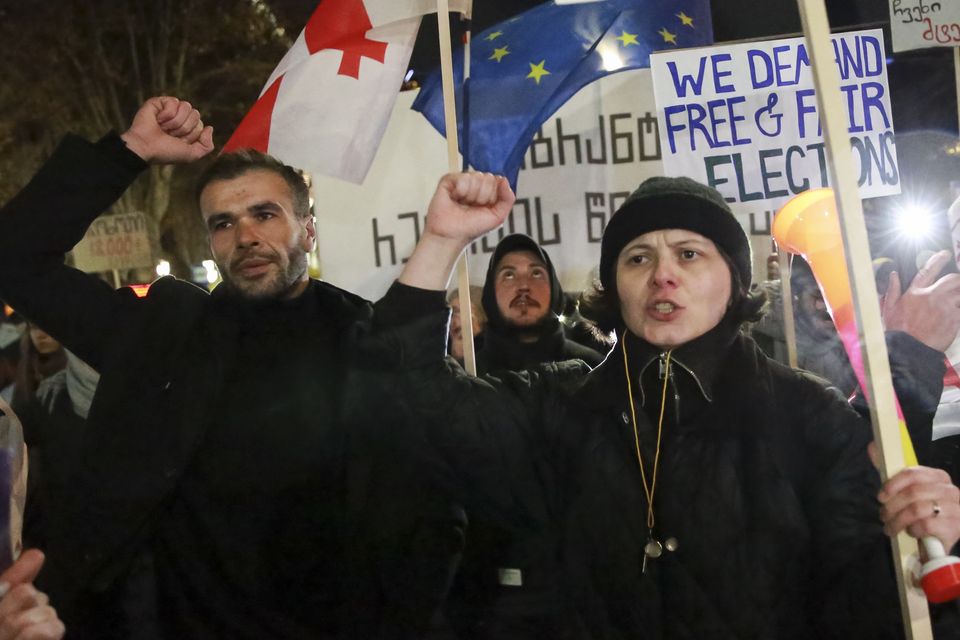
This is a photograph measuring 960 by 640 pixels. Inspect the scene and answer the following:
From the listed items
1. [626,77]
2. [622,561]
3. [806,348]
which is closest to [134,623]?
[622,561]

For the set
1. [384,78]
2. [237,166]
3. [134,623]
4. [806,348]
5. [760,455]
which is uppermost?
[384,78]

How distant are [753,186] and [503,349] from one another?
1165 millimetres

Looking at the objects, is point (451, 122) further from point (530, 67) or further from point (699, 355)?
point (530, 67)

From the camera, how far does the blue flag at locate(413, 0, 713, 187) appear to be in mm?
3844

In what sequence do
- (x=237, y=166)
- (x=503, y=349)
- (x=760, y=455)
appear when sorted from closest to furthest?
1. (x=760, y=455)
2. (x=237, y=166)
3. (x=503, y=349)

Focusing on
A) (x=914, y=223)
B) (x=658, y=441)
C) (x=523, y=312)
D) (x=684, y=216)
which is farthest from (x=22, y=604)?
(x=914, y=223)

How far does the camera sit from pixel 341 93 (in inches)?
130

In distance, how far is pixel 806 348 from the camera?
404 centimetres

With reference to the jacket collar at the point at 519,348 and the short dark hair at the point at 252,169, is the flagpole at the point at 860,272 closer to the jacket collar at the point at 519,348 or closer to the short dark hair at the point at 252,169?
Answer: the short dark hair at the point at 252,169

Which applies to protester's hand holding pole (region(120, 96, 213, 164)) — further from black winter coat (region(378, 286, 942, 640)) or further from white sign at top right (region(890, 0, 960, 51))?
white sign at top right (region(890, 0, 960, 51))

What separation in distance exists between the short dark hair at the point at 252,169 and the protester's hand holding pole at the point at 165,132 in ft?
0.60

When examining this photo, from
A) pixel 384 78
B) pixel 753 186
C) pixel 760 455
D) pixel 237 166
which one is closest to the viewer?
pixel 760 455

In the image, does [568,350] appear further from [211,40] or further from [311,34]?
[211,40]

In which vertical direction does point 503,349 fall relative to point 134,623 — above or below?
above
